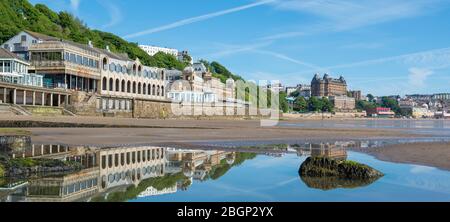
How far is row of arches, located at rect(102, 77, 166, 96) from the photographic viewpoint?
76.9 metres

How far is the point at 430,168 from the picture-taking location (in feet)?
50.0

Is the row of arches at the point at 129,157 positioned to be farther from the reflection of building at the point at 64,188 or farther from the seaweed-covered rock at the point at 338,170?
the seaweed-covered rock at the point at 338,170

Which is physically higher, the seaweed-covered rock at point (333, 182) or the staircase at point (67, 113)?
the staircase at point (67, 113)

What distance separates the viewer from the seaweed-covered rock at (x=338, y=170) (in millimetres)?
12188

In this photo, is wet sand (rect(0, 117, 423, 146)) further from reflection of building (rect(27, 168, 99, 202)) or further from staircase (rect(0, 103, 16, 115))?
reflection of building (rect(27, 168, 99, 202))

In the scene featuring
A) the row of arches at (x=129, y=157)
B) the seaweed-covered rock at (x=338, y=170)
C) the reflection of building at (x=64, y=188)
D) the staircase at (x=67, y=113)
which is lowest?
the reflection of building at (x=64, y=188)

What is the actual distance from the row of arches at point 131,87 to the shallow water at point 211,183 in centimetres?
6169

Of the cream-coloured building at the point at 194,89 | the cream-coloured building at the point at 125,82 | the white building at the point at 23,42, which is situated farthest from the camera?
the cream-coloured building at the point at 194,89

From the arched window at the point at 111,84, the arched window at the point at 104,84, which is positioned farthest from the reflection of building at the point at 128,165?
the arched window at the point at 111,84

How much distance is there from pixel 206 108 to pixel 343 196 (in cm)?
9960

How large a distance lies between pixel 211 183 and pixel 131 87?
74932 millimetres
